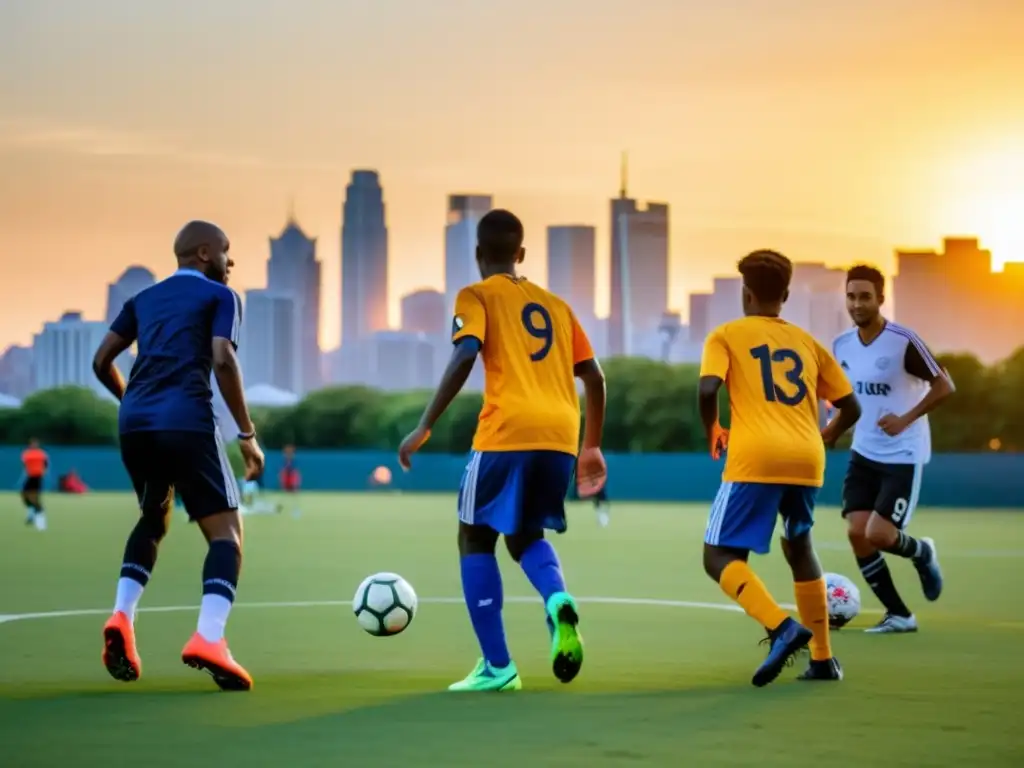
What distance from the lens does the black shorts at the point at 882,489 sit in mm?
12633

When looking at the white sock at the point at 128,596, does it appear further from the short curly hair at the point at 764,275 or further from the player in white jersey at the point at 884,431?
the player in white jersey at the point at 884,431

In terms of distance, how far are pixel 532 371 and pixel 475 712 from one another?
184 centimetres

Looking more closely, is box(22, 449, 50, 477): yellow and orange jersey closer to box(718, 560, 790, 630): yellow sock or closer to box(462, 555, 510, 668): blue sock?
box(462, 555, 510, 668): blue sock

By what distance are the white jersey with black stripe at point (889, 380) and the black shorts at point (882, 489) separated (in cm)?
6

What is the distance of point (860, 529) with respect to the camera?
1277 centimetres

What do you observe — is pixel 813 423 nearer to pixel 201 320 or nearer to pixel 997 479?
pixel 201 320

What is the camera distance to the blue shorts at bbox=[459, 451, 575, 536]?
29.0 ft

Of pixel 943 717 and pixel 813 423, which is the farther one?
pixel 813 423

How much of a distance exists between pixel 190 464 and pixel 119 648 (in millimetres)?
944

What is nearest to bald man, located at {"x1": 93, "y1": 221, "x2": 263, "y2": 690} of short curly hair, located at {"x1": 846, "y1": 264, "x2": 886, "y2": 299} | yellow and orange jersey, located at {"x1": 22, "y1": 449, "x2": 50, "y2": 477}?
short curly hair, located at {"x1": 846, "y1": 264, "x2": 886, "y2": 299}

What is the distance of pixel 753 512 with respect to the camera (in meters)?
9.25

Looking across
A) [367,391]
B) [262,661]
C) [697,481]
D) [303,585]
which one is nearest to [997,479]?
[697,481]

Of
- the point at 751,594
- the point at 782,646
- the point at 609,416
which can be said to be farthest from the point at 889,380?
the point at 609,416

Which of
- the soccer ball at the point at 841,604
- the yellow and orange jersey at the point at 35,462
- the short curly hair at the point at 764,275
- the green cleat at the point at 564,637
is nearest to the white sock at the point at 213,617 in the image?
the green cleat at the point at 564,637
